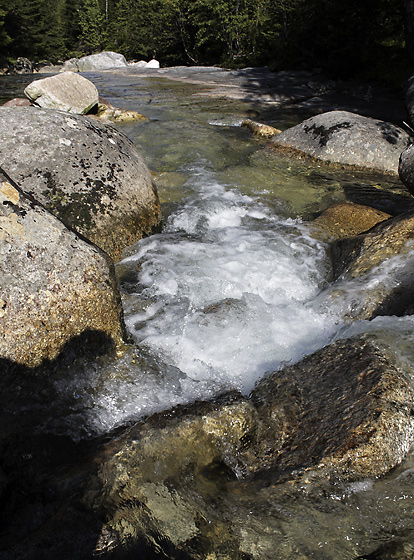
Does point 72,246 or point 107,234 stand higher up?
point 72,246

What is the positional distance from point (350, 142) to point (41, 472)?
7028mm

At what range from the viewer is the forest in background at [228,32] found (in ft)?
52.7

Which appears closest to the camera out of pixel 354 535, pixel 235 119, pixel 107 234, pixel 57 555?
pixel 57 555

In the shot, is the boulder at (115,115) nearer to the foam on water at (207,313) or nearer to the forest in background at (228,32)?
the foam on water at (207,313)

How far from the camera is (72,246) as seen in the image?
254cm

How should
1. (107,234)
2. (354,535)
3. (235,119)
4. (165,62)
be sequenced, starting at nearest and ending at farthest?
1. (354,535)
2. (107,234)
3. (235,119)
4. (165,62)

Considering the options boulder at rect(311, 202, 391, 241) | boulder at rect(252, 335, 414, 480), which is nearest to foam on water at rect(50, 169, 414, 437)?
boulder at rect(311, 202, 391, 241)

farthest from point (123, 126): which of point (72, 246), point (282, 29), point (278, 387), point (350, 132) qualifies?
point (282, 29)

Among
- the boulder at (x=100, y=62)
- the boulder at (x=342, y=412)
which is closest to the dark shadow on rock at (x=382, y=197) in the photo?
the boulder at (x=342, y=412)

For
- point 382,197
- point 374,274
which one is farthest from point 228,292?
point 382,197

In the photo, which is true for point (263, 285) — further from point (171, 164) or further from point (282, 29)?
point (282, 29)

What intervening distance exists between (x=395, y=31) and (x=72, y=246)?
19.1 m

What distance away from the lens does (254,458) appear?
6.79 ft

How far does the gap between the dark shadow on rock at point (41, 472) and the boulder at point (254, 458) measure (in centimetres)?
8
